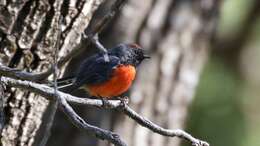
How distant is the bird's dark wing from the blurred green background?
4.16 meters

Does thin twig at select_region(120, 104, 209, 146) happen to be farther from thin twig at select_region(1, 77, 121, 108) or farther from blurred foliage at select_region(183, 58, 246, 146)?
blurred foliage at select_region(183, 58, 246, 146)

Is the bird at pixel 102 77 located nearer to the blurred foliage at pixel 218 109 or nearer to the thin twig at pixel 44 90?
the thin twig at pixel 44 90

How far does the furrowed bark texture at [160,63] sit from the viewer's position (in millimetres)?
6895

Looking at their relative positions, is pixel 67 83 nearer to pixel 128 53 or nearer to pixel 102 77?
pixel 102 77

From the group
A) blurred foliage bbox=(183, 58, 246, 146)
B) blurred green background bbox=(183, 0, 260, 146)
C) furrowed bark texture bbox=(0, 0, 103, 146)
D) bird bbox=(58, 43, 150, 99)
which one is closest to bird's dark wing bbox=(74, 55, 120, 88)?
bird bbox=(58, 43, 150, 99)

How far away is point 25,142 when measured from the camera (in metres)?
4.50

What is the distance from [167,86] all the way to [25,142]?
8.82 ft

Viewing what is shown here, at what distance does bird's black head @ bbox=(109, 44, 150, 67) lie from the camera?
5664 millimetres

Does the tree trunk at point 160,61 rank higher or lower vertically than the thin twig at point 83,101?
higher

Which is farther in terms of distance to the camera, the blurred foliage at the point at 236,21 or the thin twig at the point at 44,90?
the blurred foliage at the point at 236,21

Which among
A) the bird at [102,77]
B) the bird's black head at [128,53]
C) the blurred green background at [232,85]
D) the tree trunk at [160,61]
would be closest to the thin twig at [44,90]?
the bird at [102,77]

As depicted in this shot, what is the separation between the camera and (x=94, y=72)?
211 inches

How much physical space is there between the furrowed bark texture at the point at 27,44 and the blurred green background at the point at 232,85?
516 cm

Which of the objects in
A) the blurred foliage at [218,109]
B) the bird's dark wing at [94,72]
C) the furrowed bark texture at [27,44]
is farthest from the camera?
the blurred foliage at [218,109]
